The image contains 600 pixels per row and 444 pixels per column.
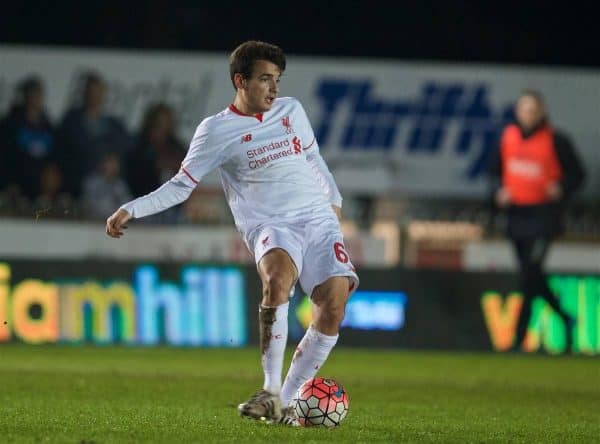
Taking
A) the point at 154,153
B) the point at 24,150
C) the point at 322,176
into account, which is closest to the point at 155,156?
the point at 154,153

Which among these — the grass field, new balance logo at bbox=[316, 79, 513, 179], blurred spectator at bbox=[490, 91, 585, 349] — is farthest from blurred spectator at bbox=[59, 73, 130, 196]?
blurred spectator at bbox=[490, 91, 585, 349]

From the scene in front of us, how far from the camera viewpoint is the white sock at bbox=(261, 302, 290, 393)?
23.6 feet

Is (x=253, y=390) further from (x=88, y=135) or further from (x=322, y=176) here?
(x=88, y=135)

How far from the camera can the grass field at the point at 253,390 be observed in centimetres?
706

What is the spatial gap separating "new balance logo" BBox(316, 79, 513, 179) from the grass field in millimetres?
8890

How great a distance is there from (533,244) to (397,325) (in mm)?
1850

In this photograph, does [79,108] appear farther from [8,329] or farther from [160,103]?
[8,329]

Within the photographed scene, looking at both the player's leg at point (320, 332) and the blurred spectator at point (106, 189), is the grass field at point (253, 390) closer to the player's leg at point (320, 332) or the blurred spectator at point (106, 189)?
the player's leg at point (320, 332)

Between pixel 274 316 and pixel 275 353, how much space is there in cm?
19

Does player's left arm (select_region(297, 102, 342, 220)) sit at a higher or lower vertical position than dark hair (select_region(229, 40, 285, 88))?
lower

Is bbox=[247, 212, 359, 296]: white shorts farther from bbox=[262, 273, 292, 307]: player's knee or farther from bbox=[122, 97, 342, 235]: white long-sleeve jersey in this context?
bbox=[262, 273, 292, 307]: player's knee

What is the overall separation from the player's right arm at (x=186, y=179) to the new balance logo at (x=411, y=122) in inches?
656

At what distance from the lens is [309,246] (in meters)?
7.51

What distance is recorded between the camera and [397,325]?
1608cm
